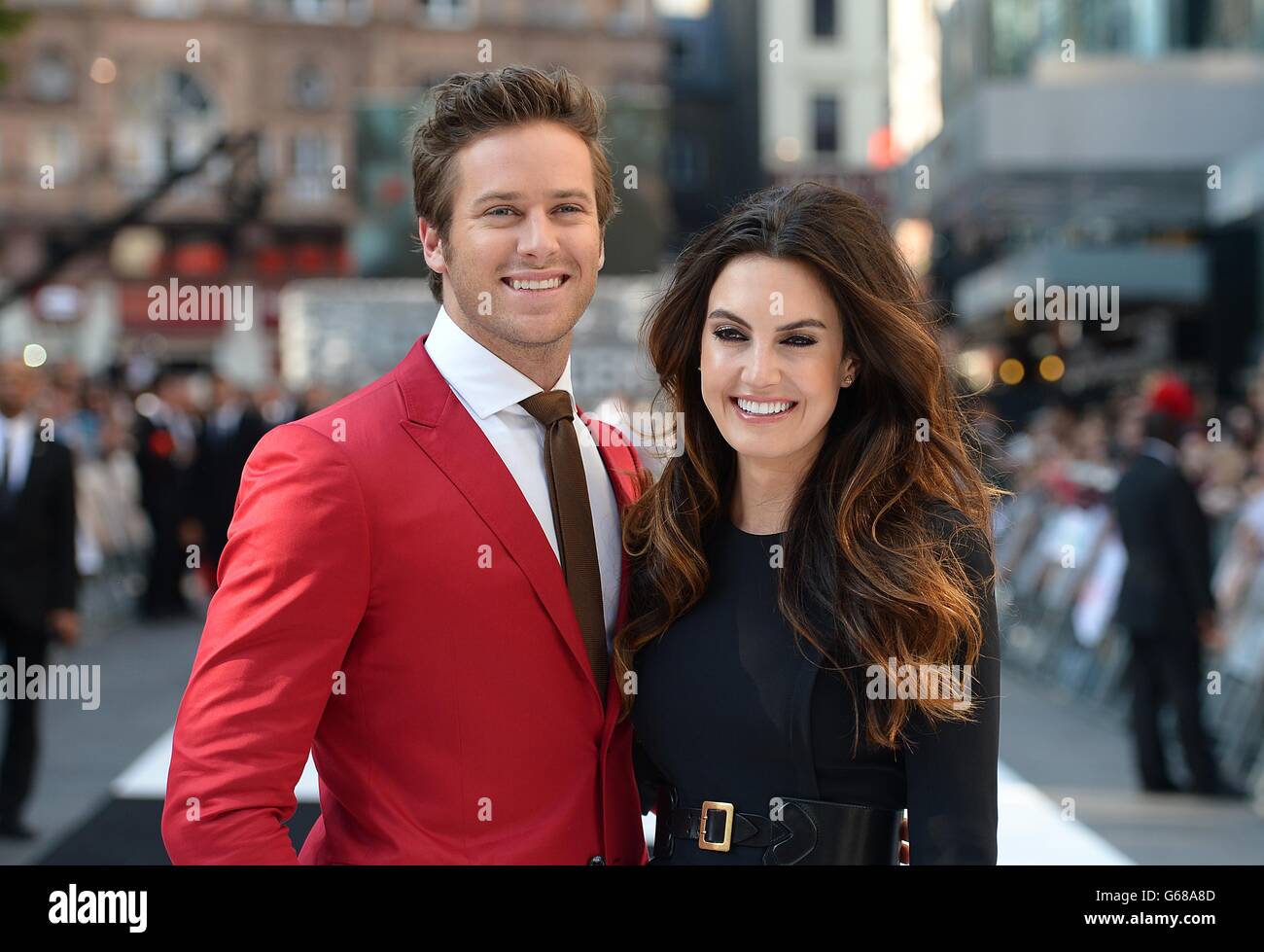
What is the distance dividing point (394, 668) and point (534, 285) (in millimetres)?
623

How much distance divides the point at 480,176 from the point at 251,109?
35254 mm

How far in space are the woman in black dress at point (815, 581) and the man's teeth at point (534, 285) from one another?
11.3 inches

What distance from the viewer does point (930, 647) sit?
216cm

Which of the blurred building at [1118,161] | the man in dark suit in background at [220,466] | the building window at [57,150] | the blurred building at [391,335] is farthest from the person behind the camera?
the building window at [57,150]

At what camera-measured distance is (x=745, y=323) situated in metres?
2.27

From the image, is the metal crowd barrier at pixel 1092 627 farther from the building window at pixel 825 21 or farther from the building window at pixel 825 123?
the building window at pixel 825 21

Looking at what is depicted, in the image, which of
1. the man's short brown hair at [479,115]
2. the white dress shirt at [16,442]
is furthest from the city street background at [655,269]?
the man's short brown hair at [479,115]

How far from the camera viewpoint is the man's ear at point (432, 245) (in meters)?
2.26

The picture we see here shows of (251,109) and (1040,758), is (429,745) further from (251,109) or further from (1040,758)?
(251,109)

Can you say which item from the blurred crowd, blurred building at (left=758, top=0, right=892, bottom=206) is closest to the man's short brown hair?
the blurred crowd

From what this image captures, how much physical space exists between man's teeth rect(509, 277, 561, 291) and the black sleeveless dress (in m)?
0.57

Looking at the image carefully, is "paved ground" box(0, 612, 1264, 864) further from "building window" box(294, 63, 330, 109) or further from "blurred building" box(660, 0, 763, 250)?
"blurred building" box(660, 0, 763, 250)

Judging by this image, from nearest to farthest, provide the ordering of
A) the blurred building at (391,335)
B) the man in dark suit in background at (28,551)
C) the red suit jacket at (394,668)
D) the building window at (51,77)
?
the red suit jacket at (394,668) < the man in dark suit in background at (28,551) < the blurred building at (391,335) < the building window at (51,77)

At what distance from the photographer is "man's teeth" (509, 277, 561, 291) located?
2.18 m
